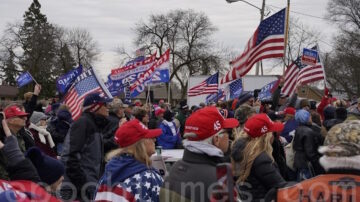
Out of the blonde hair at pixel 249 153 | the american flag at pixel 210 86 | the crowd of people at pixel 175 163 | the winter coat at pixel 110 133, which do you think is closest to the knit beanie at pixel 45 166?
the crowd of people at pixel 175 163

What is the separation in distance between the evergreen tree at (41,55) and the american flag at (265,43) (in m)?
47.9

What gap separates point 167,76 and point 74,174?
36.1 ft

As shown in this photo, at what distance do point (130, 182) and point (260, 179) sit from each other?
141 cm

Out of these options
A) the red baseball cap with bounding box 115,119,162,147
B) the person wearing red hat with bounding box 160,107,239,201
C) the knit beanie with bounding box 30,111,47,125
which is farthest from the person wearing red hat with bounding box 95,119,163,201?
the knit beanie with bounding box 30,111,47,125

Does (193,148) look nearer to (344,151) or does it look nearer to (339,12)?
(344,151)

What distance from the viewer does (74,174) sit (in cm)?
549

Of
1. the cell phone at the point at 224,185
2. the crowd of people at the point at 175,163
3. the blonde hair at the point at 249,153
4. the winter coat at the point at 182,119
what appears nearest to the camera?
the crowd of people at the point at 175,163

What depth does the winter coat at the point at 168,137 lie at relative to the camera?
9781 millimetres

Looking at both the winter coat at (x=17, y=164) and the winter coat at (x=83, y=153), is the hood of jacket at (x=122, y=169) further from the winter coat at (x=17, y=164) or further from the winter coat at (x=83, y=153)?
the winter coat at (x=83, y=153)

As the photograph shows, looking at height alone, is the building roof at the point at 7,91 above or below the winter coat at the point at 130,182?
below

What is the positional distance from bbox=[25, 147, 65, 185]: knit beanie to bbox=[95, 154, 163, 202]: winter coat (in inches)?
15.0

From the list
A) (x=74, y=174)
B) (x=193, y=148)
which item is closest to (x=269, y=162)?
(x=193, y=148)

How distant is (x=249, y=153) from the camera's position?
15.9 ft

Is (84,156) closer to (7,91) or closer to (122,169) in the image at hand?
(122,169)
